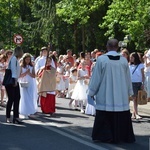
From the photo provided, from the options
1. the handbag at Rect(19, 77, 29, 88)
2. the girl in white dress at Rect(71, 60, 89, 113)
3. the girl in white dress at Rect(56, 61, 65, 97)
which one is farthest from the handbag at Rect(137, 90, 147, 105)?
the girl in white dress at Rect(56, 61, 65, 97)

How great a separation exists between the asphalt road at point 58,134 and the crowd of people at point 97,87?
0.30 metres

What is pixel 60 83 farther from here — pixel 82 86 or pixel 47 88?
pixel 47 88

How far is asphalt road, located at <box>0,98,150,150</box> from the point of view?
8141 millimetres

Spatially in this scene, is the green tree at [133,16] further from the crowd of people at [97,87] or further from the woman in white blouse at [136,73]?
the woman in white blouse at [136,73]

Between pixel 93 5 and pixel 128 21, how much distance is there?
6439mm

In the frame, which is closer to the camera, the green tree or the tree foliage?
the green tree

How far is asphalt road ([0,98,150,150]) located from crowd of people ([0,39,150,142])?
30cm

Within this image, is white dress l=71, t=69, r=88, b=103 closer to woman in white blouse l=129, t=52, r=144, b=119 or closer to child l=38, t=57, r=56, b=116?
child l=38, t=57, r=56, b=116

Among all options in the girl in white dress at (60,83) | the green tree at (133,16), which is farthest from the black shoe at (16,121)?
the green tree at (133,16)

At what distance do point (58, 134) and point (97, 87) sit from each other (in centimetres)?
163

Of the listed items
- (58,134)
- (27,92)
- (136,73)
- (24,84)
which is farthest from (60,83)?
(58,134)

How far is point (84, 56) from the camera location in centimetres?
1487

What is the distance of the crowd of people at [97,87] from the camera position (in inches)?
331

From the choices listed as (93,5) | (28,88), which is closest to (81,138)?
(28,88)
